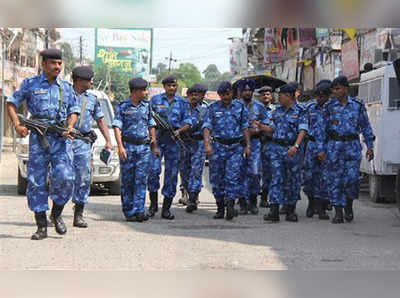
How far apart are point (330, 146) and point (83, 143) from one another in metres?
3.35

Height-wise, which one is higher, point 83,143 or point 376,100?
point 376,100

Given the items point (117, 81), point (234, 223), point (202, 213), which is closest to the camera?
point (234, 223)

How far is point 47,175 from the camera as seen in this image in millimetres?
8570

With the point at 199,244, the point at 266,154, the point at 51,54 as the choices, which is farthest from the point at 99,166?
the point at 199,244

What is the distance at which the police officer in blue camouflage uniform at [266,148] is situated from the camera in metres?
11.1

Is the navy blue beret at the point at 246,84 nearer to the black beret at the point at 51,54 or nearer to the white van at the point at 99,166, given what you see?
the white van at the point at 99,166

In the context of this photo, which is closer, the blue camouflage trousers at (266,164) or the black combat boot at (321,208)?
the blue camouflage trousers at (266,164)

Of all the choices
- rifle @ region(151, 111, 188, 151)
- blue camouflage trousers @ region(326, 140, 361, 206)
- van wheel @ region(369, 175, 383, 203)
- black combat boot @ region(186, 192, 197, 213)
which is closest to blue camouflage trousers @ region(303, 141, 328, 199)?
blue camouflage trousers @ region(326, 140, 361, 206)

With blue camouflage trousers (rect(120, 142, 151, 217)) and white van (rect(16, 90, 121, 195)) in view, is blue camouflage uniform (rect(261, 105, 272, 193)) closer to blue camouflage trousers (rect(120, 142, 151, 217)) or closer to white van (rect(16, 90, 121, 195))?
blue camouflage trousers (rect(120, 142, 151, 217))

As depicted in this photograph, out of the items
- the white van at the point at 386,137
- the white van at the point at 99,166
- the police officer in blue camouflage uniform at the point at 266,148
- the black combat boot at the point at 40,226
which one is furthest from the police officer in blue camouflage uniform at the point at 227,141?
the white van at the point at 386,137

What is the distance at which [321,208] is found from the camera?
1127cm

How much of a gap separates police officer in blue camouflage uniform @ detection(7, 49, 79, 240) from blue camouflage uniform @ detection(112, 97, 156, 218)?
1.62 meters

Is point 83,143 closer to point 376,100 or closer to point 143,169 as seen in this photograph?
point 143,169
